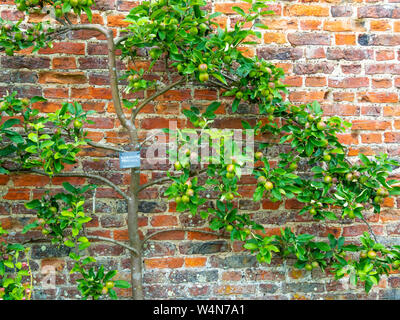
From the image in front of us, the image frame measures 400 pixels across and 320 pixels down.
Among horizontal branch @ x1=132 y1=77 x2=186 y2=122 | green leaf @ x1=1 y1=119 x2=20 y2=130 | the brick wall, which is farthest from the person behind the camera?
the brick wall

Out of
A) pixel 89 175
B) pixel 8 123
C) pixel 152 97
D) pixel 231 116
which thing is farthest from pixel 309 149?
pixel 8 123

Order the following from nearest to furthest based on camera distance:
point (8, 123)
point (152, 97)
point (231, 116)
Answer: point (8, 123)
point (152, 97)
point (231, 116)

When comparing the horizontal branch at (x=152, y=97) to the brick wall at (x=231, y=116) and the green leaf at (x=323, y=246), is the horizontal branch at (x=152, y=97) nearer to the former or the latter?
the brick wall at (x=231, y=116)

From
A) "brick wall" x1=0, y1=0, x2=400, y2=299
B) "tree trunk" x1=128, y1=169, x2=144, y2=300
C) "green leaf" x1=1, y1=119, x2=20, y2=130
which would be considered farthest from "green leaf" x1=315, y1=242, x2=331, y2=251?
"green leaf" x1=1, y1=119, x2=20, y2=130

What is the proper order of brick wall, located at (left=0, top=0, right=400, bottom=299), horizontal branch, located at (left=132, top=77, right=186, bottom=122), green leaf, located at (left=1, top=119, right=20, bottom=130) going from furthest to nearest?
brick wall, located at (left=0, top=0, right=400, bottom=299) < horizontal branch, located at (left=132, top=77, right=186, bottom=122) < green leaf, located at (left=1, top=119, right=20, bottom=130)

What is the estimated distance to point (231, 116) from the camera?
72.1 inches

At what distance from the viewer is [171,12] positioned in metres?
1.46

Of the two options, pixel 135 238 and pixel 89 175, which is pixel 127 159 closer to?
pixel 89 175

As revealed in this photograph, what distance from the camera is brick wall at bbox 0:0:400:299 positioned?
1.77 metres

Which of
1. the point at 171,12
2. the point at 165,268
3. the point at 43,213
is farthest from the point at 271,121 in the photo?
the point at 43,213

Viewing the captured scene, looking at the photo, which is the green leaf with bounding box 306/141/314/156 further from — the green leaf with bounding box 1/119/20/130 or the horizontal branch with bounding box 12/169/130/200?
the green leaf with bounding box 1/119/20/130

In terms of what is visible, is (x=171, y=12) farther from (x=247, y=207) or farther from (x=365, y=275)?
(x=365, y=275)

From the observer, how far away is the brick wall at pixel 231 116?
1771 millimetres

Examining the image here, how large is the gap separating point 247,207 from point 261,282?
0.43m
